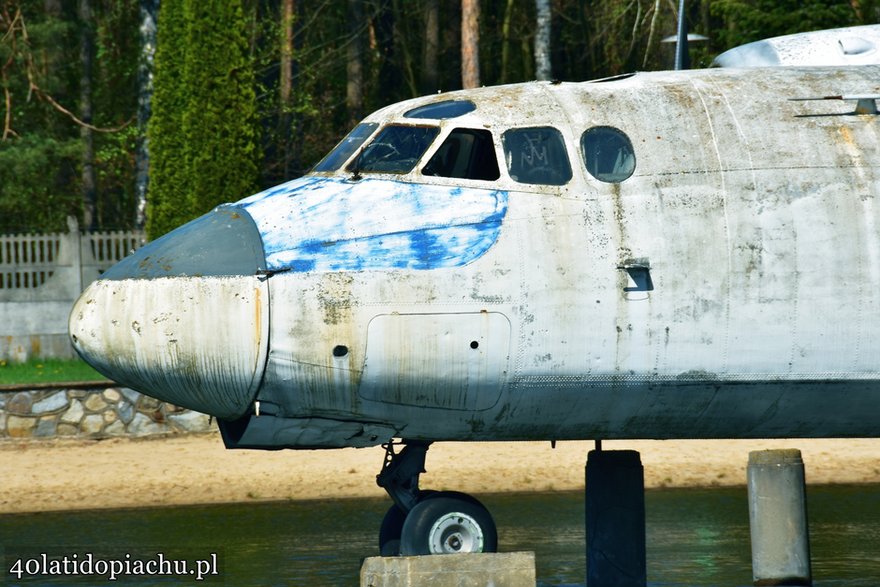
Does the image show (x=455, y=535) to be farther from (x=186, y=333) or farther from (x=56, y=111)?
(x=56, y=111)

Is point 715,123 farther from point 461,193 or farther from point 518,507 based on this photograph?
point 518,507

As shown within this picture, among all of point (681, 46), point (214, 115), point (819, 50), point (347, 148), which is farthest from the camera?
point (214, 115)

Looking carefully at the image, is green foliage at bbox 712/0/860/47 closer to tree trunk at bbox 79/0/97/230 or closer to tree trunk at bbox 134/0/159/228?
tree trunk at bbox 134/0/159/228

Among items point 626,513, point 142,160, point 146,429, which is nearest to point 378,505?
point 146,429

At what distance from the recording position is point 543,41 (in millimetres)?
30312

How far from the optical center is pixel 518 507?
19344mm

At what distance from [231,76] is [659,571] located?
1452 centimetres

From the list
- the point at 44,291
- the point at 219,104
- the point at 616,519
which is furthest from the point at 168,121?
the point at 616,519

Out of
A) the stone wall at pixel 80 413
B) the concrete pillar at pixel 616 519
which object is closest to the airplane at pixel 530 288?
the concrete pillar at pixel 616 519

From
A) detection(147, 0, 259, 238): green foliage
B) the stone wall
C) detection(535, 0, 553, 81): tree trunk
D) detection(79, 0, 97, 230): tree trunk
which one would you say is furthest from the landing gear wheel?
detection(79, 0, 97, 230): tree trunk

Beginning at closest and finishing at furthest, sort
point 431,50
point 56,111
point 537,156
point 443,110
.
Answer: point 537,156 → point 443,110 → point 431,50 → point 56,111

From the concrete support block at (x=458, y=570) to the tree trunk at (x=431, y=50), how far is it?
3258 centimetres

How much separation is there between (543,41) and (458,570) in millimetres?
21049

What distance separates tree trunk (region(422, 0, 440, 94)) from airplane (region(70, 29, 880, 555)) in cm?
3158
